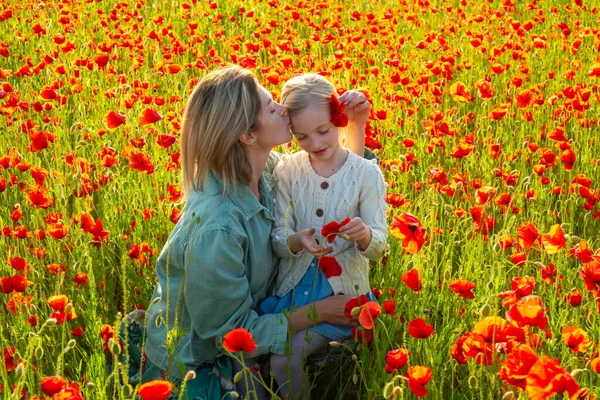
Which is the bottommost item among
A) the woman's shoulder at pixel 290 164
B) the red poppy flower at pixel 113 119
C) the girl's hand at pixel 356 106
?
the woman's shoulder at pixel 290 164

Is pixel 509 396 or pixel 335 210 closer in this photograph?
pixel 509 396

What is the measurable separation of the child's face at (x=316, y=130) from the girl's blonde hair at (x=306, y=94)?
2cm

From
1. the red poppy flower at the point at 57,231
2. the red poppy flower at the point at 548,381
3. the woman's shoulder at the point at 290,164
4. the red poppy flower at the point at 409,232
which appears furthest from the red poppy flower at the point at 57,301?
the red poppy flower at the point at 548,381

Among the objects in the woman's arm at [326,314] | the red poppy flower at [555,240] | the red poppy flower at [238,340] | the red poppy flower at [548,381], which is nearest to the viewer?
the red poppy flower at [548,381]

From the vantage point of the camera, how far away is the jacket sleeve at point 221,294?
2588 millimetres

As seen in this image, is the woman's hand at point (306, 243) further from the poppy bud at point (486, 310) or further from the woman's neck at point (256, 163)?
the poppy bud at point (486, 310)

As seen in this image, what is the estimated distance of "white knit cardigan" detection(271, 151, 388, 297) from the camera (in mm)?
2875

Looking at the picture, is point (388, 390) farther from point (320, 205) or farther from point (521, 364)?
point (320, 205)

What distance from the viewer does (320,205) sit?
2.95 meters

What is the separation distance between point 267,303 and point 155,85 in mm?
2844

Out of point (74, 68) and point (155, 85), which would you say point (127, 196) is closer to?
point (155, 85)

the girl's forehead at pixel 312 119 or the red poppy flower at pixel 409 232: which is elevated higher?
the girl's forehead at pixel 312 119

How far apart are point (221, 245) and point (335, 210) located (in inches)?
20.1

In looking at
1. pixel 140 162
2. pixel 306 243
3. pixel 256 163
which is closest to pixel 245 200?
pixel 256 163
